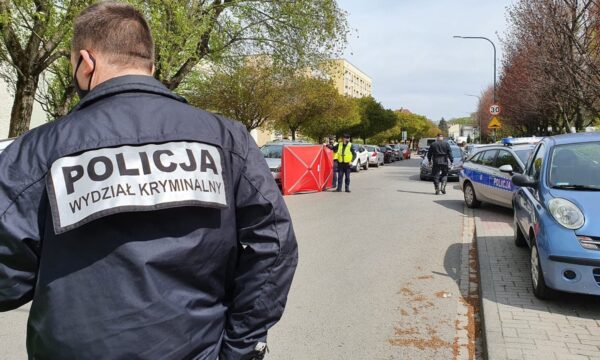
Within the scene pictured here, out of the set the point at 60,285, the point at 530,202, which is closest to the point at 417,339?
the point at 530,202

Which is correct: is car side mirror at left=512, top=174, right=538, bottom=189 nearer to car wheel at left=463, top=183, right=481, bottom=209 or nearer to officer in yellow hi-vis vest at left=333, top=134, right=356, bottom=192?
car wheel at left=463, top=183, right=481, bottom=209

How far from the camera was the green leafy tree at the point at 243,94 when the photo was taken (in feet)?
95.9

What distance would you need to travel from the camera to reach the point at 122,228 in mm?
1457

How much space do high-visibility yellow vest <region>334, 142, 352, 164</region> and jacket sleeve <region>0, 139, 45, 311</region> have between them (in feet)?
45.4

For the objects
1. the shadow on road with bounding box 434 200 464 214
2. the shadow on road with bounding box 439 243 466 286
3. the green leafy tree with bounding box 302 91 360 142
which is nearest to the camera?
the shadow on road with bounding box 439 243 466 286

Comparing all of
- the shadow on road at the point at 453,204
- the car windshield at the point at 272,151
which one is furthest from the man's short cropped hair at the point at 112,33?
the car windshield at the point at 272,151

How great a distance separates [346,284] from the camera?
5.67 metres

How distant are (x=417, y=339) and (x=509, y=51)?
25968mm

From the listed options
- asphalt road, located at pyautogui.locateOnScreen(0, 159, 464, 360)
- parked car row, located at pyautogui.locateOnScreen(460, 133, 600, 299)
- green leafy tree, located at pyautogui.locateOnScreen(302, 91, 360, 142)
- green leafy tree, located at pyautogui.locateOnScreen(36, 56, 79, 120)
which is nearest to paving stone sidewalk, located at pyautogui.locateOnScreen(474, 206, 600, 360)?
parked car row, located at pyautogui.locateOnScreen(460, 133, 600, 299)

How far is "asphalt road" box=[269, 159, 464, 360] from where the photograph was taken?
159 inches

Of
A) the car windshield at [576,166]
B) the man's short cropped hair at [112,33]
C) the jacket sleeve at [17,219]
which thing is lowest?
the car windshield at [576,166]

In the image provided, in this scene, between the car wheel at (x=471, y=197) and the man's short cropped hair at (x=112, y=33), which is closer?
the man's short cropped hair at (x=112, y=33)

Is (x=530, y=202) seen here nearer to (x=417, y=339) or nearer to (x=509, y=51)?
(x=417, y=339)

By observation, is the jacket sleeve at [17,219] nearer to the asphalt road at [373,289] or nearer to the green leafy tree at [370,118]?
the asphalt road at [373,289]
